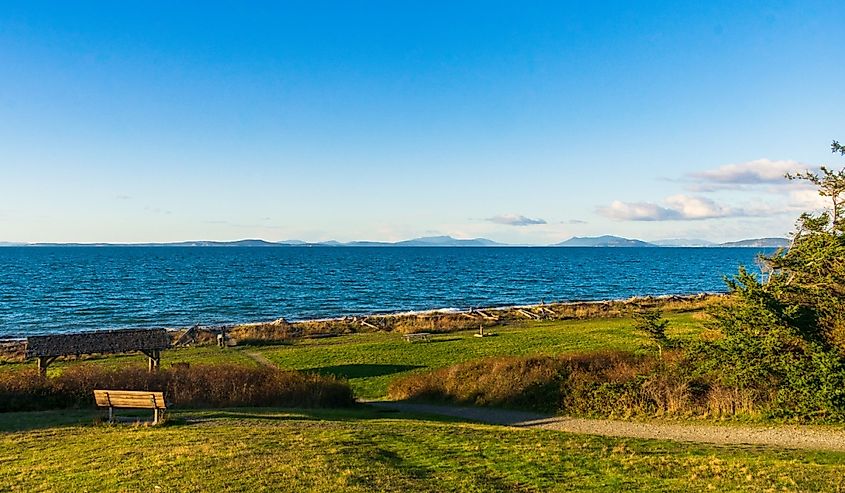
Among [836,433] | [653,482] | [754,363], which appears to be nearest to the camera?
[653,482]

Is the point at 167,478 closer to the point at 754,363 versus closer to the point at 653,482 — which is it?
the point at 653,482

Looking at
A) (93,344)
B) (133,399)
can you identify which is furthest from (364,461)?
(93,344)

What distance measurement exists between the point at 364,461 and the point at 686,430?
37.6 ft

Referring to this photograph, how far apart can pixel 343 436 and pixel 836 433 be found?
1373cm

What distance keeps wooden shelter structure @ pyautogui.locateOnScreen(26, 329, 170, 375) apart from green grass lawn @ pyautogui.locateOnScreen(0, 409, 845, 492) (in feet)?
34.1

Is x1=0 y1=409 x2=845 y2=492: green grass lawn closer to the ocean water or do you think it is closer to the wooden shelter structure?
the wooden shelter structure

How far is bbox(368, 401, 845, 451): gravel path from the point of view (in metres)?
17.9

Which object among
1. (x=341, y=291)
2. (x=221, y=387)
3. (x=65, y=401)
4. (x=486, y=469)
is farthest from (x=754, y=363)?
(x=341, y=291)

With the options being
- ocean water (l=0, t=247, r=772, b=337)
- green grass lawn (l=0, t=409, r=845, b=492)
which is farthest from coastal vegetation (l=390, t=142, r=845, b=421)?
ocean water (l=0, t=247, r=772, b=337)

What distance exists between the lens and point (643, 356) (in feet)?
86.0

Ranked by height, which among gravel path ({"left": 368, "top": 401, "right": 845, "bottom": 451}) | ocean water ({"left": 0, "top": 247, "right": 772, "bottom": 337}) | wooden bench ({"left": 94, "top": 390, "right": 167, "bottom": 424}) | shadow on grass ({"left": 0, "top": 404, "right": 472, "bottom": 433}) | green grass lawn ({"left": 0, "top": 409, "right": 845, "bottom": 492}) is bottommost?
ocean water ({"left": 0, "top": 247, "right": 772, "bottom": 337})

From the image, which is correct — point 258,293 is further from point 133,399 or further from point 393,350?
point 133,399

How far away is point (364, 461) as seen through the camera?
12.6 m

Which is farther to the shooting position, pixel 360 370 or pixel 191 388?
pixel 360 370
